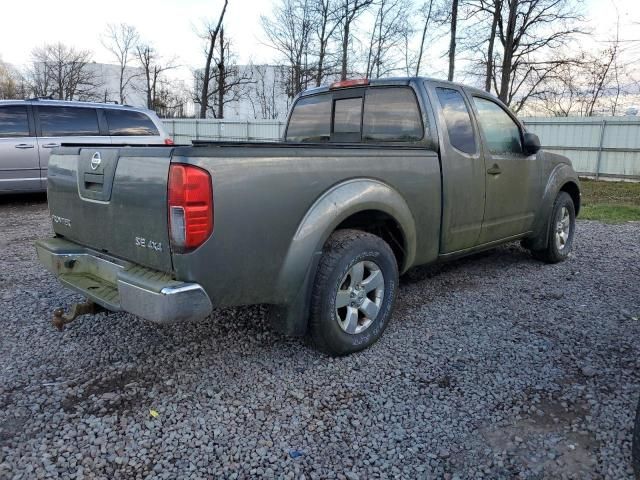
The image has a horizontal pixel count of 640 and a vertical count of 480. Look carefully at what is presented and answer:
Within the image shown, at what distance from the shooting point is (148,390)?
2857 millimetres

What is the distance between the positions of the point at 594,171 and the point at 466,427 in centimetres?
1557

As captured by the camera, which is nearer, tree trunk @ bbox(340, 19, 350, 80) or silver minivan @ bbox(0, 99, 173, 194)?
silver minivan @ bbox(0, 99, 173, 194)

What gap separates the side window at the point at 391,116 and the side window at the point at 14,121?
7.11 meters

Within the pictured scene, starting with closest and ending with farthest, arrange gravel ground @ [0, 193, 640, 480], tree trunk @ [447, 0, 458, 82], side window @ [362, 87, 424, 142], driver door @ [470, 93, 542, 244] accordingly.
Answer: gravel ground @ [0, 193, 640, 480], side window @ [362, 87, 424, 142], driver door @ [470, 93, 542, 244], tree trunk @ [447, 0, 458, 82]

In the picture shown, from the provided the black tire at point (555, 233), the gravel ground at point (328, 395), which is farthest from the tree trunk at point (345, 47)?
the gravel ground at point (328, 395)

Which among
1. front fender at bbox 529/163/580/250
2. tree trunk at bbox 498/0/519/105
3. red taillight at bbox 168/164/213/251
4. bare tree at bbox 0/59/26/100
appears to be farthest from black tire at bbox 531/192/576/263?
bare tree at bbox 0/59/26/100

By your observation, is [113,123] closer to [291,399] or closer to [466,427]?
[291,399]

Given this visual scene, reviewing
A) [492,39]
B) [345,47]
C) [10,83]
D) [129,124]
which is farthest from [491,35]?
[10,83]

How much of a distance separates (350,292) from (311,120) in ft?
7.00

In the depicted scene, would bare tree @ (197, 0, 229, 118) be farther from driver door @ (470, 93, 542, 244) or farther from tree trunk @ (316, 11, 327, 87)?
driver door @ (470, 93, 542, 244)

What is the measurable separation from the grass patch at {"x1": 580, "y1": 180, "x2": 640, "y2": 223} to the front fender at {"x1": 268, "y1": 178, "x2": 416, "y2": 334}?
23.9ft

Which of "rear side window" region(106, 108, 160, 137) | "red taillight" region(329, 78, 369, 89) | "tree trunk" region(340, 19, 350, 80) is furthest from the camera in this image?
"tree trunk" region(340, 19, 350, 80)

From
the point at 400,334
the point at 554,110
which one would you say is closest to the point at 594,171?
the point at 554,110

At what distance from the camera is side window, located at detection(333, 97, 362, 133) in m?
4.32
